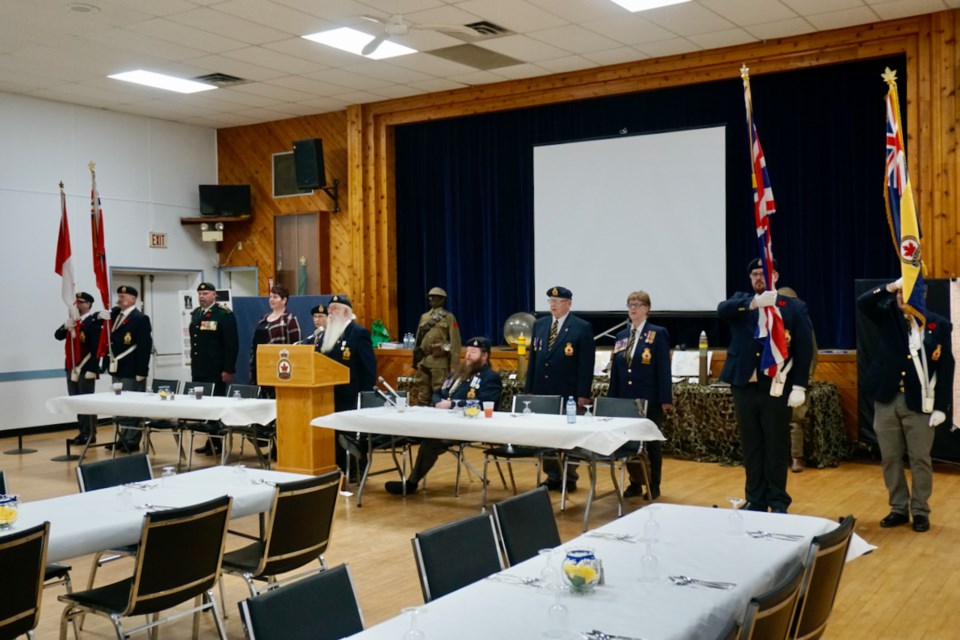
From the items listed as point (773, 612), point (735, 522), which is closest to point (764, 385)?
point (735, 522)

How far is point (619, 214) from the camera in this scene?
11.1m

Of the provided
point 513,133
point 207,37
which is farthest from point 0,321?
point 513,133

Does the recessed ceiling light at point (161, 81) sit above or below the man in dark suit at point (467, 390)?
above

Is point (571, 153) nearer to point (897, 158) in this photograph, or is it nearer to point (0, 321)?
point (897, 158)

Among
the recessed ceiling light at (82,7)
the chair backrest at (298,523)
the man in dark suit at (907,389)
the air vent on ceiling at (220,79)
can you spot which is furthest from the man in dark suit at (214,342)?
the man in dark suit at (907,389)

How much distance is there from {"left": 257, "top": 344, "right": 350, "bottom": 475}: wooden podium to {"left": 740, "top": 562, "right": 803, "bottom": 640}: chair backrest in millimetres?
5660

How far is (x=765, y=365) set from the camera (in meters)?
5.89

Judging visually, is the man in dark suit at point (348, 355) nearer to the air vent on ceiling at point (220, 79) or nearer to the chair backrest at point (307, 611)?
the air vent on ceiling at point (220, 79)

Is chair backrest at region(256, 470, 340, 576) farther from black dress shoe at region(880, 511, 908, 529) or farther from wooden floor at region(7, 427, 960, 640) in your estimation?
black dress shoe at region(880, 511, 908, 529)

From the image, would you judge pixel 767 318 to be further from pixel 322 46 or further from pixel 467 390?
pixel 322 46

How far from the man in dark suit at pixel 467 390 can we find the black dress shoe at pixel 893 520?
9.83ft

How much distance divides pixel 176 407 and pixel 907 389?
234 inches

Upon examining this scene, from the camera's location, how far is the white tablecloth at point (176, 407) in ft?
26.5

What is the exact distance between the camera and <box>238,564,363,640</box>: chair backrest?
8.54ft
